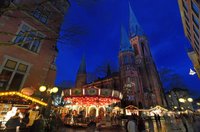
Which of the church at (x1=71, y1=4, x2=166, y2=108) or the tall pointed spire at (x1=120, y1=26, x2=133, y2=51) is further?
the tall pointed spire at (x1=120, y1=26, x2=133, y2=51)

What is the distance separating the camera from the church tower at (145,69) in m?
48.5

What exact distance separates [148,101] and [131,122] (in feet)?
147

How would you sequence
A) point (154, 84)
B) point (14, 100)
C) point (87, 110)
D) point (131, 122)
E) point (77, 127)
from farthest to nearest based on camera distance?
point (154, 84), point (87, 110), point (77, 127), point (14, 100), point (131, 122)

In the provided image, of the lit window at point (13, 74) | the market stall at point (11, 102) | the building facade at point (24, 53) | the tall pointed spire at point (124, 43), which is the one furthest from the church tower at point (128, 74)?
the lit window at point (13, 74)

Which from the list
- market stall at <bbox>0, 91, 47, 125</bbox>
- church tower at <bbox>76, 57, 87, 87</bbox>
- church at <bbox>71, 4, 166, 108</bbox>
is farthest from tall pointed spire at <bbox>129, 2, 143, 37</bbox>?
market stall at <bbox>0, 91, 47, 125</bbox>

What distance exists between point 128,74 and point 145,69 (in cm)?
1290

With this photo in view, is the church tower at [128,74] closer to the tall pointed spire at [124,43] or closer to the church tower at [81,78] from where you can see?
the tall pointed spire at [124,43]

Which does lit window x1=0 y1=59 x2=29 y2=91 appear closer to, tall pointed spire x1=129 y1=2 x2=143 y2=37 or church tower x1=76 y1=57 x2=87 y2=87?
church tower x1=76 y1=57 x2=87 y2=87

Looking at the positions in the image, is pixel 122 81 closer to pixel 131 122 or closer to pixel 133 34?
pixel 133 34

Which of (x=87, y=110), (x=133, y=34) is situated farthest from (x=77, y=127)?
(x=133, y=34)

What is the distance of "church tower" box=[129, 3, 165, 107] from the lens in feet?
159

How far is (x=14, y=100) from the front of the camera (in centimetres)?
869

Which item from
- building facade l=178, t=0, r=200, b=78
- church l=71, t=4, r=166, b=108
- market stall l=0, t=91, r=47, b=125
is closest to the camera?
market stall l=0, t=91, r=47, b=125

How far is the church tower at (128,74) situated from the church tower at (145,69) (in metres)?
4.50
